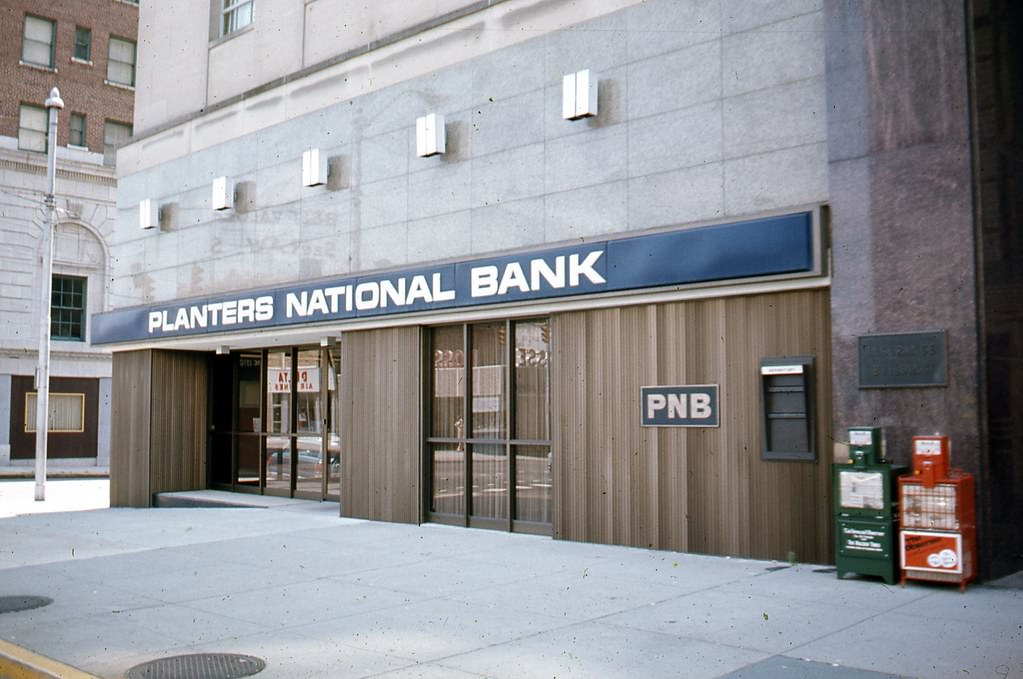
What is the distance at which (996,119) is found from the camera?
31.0 feet

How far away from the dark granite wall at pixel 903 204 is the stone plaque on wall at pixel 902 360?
8cm

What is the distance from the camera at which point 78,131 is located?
1521 inches

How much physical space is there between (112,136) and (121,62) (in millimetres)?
3344

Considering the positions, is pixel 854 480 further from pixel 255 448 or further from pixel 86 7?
pixel 86 7

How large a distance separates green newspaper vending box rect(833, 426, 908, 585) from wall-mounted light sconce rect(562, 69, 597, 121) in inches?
203

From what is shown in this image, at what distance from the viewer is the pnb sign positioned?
11.0 m

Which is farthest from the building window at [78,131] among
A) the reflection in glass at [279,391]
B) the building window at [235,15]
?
the reflection in glass at [279,391]

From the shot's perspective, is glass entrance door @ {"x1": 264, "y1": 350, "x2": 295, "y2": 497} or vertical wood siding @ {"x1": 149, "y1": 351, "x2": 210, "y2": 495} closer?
glass entrance door @ {"x1": 264, "y1": 350, "x2": 295, "y2": 497}

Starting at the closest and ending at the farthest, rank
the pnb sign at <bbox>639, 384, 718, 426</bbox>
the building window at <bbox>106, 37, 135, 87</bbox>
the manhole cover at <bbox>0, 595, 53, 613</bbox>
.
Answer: the manhole cover at <bbox>0, 595, 53, 613</bbox> → the pnb sign at <bbox>639, 384, 718, 426</bbox> → the building window at <bbox>106, 37, 135, 87</bbox>

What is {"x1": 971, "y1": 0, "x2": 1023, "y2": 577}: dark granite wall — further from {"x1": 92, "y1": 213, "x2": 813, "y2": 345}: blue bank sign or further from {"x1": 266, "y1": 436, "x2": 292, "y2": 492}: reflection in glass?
{"x1": 266, "y1": 436, "x2": 292, "y2": 492}: reflection in glass

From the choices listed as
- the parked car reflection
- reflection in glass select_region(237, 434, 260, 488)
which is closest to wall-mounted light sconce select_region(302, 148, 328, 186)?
the parked car reflection

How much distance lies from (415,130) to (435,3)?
188 centimetres

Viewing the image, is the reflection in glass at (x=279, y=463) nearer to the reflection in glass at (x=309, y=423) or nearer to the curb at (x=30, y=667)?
the reflection in glass at (x=309, y=423)

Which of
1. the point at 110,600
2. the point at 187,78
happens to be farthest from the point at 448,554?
the point at 187,78
